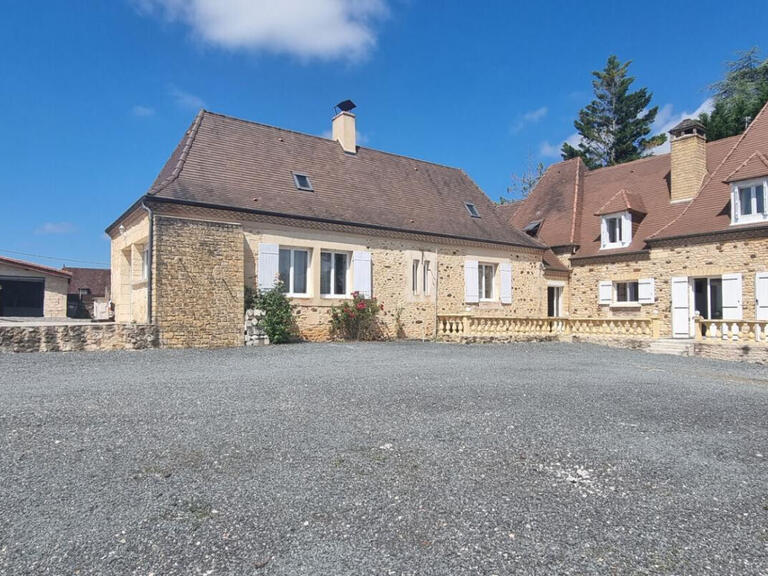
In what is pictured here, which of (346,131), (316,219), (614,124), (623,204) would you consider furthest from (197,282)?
(614,124)

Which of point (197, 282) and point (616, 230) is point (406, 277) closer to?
point (197, 282)

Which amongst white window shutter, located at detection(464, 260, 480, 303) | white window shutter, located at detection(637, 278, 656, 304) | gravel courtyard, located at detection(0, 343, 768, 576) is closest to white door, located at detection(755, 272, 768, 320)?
white window shutter, located at detection(637, 278, 656, 304)

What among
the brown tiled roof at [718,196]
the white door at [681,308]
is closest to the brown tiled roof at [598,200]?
the brown tiled roof at [718,196]

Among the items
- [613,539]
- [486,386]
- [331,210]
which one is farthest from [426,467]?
[331,210]

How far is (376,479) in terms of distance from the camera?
142 inches

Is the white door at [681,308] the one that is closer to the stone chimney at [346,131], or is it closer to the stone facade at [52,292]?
the stone chimney at [346,131]

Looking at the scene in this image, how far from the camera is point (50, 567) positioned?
2.53m

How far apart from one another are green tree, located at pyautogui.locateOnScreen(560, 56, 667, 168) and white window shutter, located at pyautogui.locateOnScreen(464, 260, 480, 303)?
65.1 ft

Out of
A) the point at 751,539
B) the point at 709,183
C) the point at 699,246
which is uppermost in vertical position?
the point at 709,183

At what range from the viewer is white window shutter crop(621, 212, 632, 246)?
18.6m

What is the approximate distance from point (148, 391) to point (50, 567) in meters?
4.02

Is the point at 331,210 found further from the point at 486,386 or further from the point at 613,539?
the point at 613,539

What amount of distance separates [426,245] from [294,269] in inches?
167

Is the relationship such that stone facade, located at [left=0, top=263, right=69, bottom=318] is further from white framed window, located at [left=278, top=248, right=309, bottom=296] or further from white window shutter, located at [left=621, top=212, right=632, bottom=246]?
white window shutter, located at [left=621, top=212, right=632, bottom=246]
